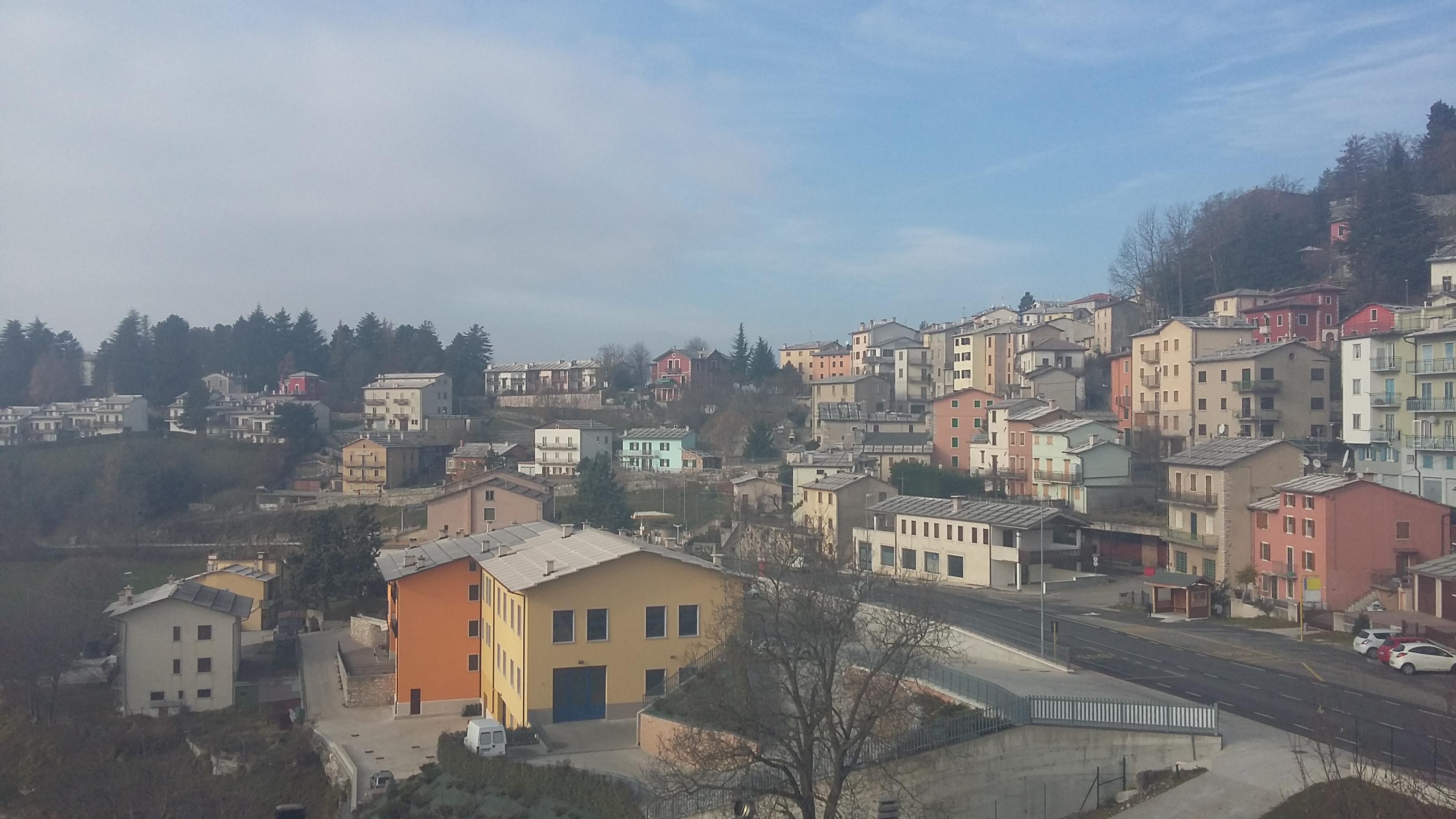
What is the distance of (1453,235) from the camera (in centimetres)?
5162

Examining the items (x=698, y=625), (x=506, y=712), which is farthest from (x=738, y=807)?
(x=506, y=712)

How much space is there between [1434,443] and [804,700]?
24.7 m

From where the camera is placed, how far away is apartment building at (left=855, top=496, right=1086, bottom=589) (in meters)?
32.3

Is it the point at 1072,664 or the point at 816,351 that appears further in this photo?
the point at 816,351

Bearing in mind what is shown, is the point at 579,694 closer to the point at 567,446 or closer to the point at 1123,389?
the point at 1123,389

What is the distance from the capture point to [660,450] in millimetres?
59656

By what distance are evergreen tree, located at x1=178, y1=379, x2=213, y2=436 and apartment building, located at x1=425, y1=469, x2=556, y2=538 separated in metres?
Result: 35.3

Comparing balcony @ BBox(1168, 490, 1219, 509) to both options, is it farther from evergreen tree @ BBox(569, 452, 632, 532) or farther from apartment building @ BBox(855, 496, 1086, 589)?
evergreen tree @ BBox(569, 452, 632, 532)

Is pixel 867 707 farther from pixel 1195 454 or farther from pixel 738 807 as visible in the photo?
pixel 1195 454

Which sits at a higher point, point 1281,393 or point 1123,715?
point 1281,393

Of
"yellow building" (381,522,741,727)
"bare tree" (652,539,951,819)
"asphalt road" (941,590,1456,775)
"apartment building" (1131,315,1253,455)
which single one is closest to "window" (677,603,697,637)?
"yellow building" (381,522,741,727)

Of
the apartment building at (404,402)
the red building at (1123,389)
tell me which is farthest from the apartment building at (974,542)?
the apartment building at (404,402)

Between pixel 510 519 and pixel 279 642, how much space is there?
11185 millimetres

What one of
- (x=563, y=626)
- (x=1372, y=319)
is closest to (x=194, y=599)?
(x=563, y=626)
